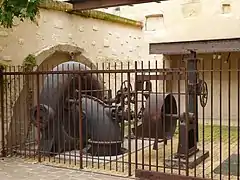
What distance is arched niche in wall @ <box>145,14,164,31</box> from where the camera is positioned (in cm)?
1166

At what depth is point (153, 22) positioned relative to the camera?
1182 centimetres

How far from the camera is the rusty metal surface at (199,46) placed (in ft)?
30.2

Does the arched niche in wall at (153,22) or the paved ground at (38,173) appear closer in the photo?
the paved ground at (38,173)

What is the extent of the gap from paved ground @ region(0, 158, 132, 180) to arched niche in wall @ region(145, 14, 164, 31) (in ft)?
22.9

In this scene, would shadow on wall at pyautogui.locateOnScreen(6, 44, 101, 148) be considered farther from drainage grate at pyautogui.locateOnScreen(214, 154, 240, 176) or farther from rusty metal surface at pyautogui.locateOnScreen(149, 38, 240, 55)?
rusty metal surface at pyautogui.locateOnScreen(149, 38, 240, 55)

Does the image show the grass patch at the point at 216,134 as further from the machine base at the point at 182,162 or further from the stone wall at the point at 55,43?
the stone wall at the point at 55,43

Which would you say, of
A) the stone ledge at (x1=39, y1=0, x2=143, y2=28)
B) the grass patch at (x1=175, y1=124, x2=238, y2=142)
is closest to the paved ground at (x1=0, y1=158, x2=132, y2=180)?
the stone ledge at (x1=39, y1=0, x2=143, y2=28)

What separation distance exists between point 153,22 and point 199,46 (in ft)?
8.13

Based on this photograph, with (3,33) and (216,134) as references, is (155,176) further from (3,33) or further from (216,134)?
(216,134)

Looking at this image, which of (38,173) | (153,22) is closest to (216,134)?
(153,22)

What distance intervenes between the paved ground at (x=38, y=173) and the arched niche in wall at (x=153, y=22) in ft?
22.9

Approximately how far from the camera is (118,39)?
34.0 ft

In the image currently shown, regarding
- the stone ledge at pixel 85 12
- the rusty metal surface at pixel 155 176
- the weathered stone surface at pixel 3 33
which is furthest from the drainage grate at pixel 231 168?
the weathered stone surface at pixel 3 33

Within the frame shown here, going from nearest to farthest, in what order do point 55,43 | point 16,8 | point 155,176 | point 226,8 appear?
point 155,176 < point 16,8 < point 55,43 < point 226,8
